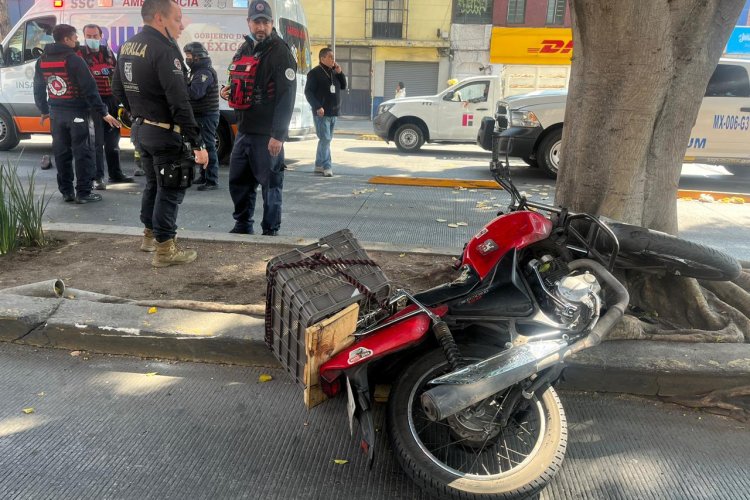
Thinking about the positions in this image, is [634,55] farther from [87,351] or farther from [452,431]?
[87,351]

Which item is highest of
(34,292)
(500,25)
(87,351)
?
(500,25)

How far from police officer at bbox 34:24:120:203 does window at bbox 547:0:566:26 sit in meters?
23.4

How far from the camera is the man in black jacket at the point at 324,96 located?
9133mm

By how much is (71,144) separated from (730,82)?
10.2 meters

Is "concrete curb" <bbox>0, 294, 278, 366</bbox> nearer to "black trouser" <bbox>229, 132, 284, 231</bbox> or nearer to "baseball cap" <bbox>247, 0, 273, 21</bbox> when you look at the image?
"black trouser" <bbox>229, 132, 284, 231</bbox>

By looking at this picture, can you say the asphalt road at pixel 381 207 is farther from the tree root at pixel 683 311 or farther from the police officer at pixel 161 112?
the tree root at pixel 683 311

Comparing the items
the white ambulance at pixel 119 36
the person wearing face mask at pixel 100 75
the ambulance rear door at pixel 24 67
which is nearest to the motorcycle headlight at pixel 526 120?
the white ambulance at pixel 119 36

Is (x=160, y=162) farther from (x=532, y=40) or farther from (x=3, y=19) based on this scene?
(x=532, y=40)

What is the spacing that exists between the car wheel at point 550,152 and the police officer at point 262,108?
230 inches

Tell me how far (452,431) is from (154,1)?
12.2ft

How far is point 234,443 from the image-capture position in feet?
8.29

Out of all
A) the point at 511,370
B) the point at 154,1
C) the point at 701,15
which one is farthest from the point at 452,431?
the point at 154,1

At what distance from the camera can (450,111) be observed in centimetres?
1279

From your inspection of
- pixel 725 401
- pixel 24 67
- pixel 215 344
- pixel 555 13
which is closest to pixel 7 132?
pixel 24 67
